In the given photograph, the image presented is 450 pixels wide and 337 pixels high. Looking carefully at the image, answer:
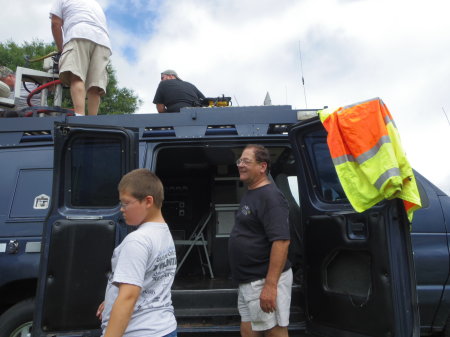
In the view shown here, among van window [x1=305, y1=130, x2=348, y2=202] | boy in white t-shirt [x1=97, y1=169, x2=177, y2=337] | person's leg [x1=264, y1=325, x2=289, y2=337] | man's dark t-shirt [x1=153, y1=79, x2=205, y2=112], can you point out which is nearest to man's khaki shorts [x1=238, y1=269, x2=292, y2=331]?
person's leg [x1=264, y1=325, x2=289, y2=337]

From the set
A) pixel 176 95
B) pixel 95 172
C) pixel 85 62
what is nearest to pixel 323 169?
pixel 95 172

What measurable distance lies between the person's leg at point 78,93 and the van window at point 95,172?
131 cm

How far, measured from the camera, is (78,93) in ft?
13.0

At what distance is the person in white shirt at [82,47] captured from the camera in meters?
3.97

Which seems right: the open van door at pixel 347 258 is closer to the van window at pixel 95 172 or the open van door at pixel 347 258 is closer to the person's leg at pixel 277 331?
the person's leg at pixel 277 331

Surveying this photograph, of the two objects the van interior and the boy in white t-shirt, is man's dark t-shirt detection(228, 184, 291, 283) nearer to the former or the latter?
the van interior

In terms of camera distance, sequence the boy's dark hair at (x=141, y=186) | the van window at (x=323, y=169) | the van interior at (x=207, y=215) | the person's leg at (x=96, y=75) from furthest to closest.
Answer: the person's leg at (x=96, y=75) → the van interior at (x=207, y=215) → the van window at (x=323, y=169) → the boy's dark hair at (x=141, y=186)

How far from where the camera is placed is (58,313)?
2572mm

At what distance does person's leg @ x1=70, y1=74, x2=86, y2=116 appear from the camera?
13.0 ft

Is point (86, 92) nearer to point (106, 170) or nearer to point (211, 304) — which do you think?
point (106, 170)

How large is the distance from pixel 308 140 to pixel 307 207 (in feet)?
1.68

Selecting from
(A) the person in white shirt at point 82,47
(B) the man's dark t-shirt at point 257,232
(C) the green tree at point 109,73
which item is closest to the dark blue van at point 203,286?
(B) the man's dark t-shirt at point 257,232

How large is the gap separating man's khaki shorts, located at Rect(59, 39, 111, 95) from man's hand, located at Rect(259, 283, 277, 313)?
2.80 m

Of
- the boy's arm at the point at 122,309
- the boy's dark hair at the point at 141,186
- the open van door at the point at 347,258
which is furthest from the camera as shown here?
the open van door at the point at 347,258
